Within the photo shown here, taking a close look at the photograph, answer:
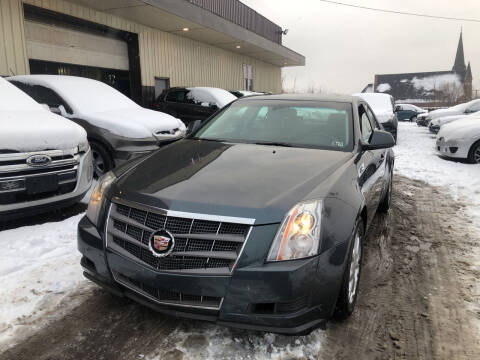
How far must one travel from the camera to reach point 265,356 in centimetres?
225

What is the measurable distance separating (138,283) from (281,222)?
956mm

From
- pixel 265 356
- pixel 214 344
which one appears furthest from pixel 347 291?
pixel 214 344

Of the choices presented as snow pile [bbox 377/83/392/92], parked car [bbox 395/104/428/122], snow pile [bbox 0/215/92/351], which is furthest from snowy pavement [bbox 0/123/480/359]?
snow pile [bbox 377/83/392/92]

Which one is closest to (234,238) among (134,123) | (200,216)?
(200,216)

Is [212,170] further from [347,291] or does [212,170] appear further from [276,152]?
[347,291]

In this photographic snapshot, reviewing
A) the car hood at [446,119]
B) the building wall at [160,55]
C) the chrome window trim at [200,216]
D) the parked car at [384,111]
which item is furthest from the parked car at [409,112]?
the chrome window trim at [200,216]

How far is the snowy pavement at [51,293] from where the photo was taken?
235 cm

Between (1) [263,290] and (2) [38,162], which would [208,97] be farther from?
(1) [263,290]

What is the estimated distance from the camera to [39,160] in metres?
4.05

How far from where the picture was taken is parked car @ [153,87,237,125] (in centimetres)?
1181

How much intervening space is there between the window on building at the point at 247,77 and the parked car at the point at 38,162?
694 inches

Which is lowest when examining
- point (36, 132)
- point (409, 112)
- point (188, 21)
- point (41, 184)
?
point (409, 112)

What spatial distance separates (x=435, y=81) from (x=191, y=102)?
55.5m

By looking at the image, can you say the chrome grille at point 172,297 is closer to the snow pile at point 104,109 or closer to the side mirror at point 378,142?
the side mirror at point 378,142
